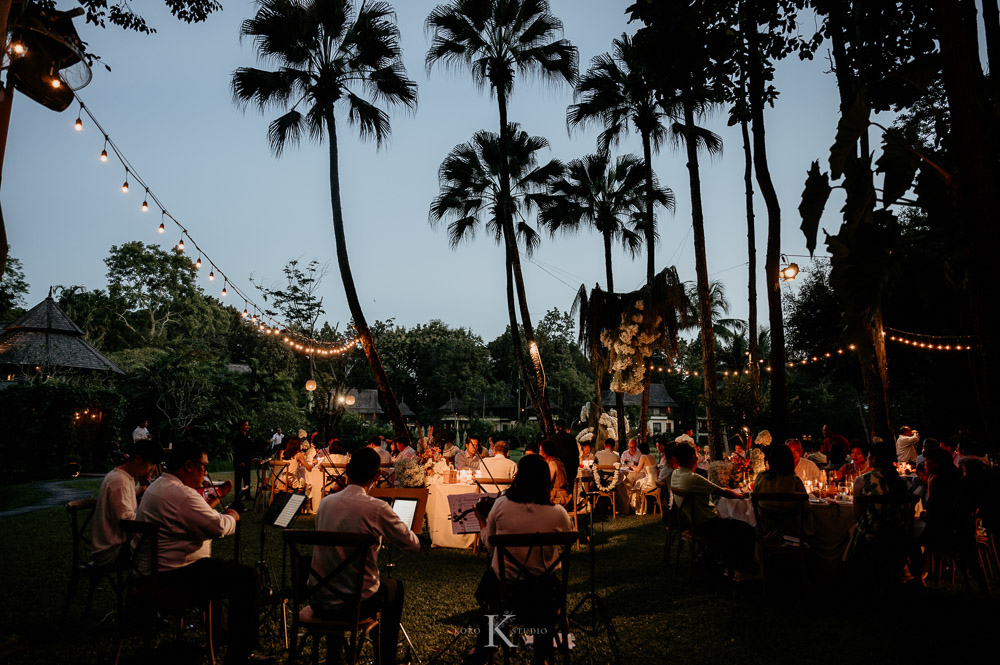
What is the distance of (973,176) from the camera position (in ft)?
9.48

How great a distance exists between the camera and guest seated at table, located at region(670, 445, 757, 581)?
648cm

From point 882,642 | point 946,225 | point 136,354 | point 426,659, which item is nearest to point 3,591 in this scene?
point 426,659

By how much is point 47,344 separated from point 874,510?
27.8m

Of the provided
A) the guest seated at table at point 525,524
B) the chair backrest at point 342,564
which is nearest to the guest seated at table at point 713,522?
the guest seated at table at point 525,524

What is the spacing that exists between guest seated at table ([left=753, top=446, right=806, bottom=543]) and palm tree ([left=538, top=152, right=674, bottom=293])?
1406cm

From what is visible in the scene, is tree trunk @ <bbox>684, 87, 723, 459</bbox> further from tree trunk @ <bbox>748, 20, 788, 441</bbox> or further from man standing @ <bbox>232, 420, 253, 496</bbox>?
man standing @ <bbox>232, 420, 253, 496</bbox>

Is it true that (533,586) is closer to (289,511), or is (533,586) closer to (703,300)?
(289,511)

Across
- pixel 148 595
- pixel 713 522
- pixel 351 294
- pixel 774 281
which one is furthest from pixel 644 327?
pixel 148 595

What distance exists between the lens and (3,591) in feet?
20.5

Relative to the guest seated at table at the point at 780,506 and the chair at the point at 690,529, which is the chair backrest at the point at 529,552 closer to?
the chair at the point at 690,529

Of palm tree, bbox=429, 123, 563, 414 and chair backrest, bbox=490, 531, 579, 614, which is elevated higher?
palm tree, bbox=429, 123, 563, 414

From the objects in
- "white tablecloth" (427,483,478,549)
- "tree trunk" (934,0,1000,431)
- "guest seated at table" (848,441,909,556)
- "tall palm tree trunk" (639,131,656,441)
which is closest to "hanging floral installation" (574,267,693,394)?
"tall palm tree trunk" (639,131,656,441)

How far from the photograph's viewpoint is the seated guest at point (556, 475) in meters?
8.22

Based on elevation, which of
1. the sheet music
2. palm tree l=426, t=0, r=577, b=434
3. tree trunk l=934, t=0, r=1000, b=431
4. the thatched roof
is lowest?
the sheet music
